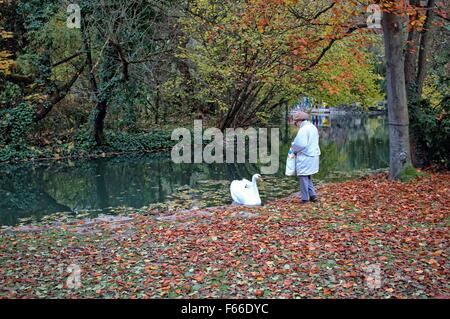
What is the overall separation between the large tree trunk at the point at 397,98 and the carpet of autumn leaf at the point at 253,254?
7.61 feet

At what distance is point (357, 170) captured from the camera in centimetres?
2033

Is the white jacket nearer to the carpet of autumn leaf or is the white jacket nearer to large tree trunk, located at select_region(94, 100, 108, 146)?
the carpet of autumn leaf

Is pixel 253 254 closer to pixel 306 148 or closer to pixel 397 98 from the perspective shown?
pixel 306 148

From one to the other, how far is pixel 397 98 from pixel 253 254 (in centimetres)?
765

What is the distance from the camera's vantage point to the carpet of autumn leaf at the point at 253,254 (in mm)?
6105

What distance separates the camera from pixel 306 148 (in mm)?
10648

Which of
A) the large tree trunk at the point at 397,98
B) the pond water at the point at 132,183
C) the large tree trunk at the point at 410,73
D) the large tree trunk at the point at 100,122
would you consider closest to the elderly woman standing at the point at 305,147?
the large tree trunk at the point at 397,98

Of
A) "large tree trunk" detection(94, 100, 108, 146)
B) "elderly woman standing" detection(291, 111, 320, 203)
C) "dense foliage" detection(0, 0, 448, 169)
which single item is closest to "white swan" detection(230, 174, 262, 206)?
"elderly woman standing" detection(291, 111, 320, 203)

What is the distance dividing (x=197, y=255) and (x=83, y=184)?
1249 cm

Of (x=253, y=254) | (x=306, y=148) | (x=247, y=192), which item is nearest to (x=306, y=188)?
(x=306, y=148)

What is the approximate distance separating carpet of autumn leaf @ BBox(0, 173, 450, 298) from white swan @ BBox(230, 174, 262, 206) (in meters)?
1.07

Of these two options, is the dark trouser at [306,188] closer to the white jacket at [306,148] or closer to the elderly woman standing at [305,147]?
the elderly woman standing at [305,147]
